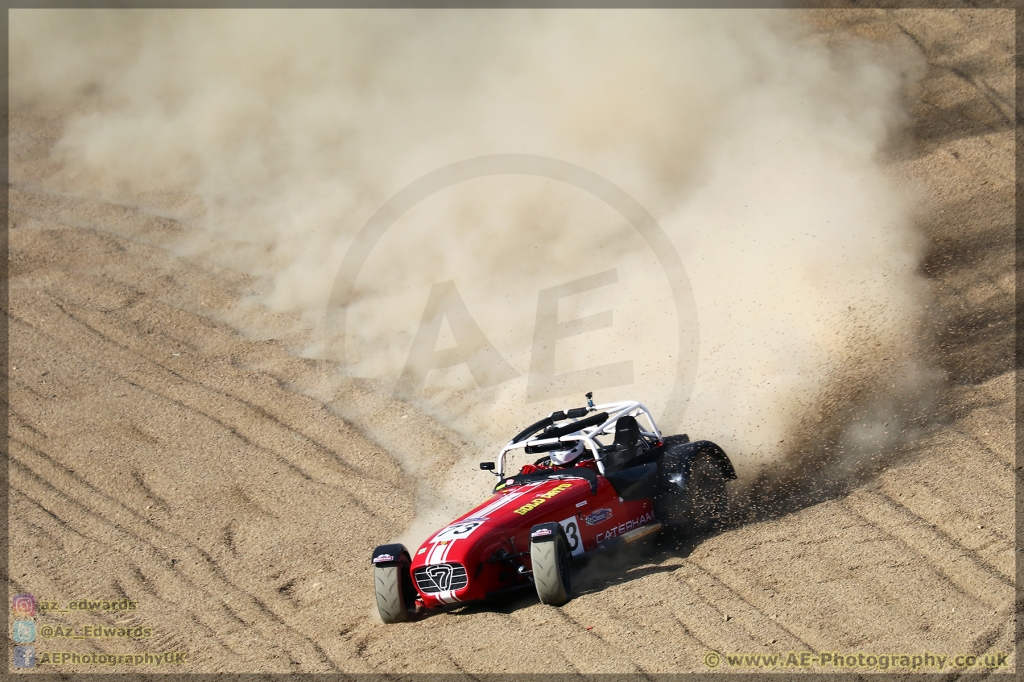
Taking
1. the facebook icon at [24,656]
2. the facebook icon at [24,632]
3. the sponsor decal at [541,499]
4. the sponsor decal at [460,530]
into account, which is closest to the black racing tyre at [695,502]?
the sponsor decal at [541,499]

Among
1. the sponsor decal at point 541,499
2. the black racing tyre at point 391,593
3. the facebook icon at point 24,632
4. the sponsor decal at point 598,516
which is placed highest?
the sponsor decal at point 541,499

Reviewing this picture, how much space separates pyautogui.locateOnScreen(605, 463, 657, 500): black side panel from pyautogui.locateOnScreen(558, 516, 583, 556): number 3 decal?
63 cm

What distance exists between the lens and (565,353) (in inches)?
476

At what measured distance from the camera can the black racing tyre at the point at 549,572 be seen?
21.0 feet

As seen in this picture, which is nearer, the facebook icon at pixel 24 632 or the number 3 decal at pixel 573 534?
the number 3 decal at pixel 573 534

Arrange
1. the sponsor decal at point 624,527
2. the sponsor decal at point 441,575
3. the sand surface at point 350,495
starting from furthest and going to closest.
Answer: the sponsor decal at point 624,527 < the sponsor decal at point 441,575 < the sand surface at point 350,495

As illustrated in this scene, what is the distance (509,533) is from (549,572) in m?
0.56

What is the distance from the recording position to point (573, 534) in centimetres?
709

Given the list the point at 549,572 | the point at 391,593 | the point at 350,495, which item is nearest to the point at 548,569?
the point at 549,572

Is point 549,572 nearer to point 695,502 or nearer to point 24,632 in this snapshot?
point 695,502

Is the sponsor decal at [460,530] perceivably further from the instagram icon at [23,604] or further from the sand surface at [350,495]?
the instagram icon at [23,604]

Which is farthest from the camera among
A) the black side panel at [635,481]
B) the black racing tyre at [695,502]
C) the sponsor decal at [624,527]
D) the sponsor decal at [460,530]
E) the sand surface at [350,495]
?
the black racing tyre at [695,502]

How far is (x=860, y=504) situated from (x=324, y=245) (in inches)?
406

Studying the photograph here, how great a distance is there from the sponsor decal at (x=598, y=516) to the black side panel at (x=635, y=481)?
0.24 m
